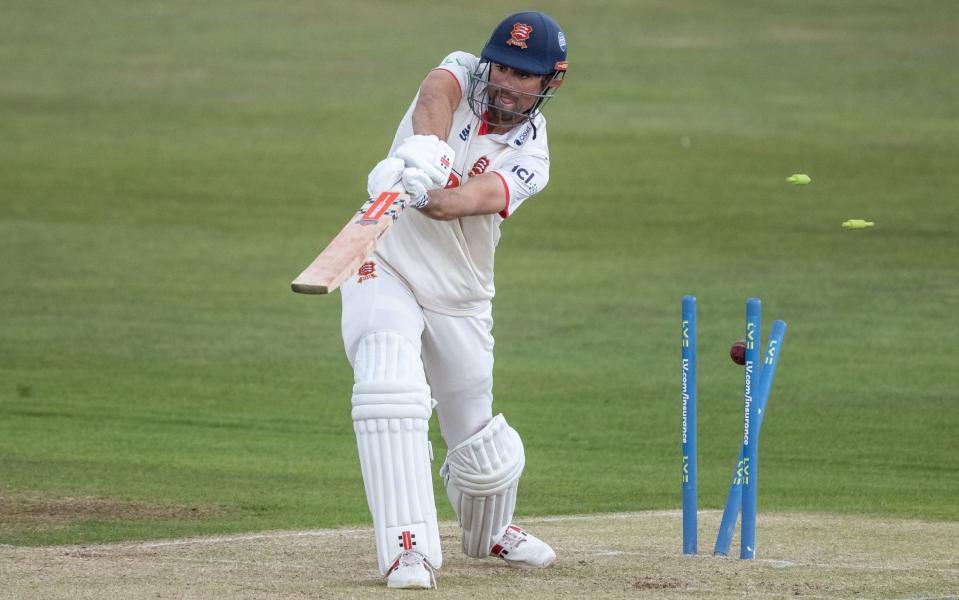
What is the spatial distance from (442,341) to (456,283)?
22cm

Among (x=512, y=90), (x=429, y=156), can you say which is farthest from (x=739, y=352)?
(x=429, y=156)

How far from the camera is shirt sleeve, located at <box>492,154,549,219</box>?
639cm

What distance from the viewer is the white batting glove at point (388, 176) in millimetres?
6008

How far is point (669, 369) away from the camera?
13164 millimetres

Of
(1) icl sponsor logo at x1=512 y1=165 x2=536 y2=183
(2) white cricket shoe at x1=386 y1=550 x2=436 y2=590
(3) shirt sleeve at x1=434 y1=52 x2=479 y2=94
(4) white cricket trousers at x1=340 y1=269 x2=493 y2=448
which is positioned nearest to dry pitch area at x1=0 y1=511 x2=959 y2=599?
(2) white cricket shoe at x1=386 y1=550 x2=436 y2=590

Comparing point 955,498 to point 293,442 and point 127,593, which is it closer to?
point 293,442

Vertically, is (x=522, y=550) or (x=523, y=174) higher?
(x=523, y=174)

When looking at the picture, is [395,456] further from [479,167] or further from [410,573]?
[479,167]

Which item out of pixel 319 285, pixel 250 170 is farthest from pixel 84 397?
pixel 250 170

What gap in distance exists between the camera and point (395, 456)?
235 inches

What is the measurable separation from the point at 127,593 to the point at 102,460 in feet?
14.5

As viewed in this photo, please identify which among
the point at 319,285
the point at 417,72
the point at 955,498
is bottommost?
the point at 955,498

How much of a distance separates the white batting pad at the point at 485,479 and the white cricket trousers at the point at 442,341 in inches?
2.6

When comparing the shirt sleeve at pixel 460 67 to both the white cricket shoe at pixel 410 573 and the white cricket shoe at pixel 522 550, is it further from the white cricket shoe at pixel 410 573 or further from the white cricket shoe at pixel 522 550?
the white cricket shoe at pixel 410 573
